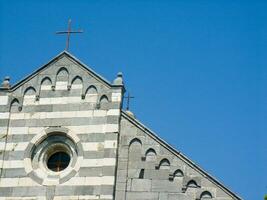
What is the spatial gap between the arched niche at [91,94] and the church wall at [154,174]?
1635mm

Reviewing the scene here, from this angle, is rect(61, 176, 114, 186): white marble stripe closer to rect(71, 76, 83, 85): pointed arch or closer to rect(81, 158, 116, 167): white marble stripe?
rect(81, 158, 116, 167): white marble stripe

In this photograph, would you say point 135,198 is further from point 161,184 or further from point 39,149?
point 39,149

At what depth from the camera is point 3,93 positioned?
29750 millimetres

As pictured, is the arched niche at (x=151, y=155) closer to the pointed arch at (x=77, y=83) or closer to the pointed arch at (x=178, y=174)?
the pointed arch at (x=178, y=174)

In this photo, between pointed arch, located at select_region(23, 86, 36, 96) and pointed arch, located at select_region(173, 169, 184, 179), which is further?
pointed arch, located at select_region(23, 86, 36, 96)

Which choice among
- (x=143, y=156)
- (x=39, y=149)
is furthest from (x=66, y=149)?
(x=143, y=156)

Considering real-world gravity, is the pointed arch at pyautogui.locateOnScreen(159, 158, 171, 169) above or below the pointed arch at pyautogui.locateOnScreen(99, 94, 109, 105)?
below

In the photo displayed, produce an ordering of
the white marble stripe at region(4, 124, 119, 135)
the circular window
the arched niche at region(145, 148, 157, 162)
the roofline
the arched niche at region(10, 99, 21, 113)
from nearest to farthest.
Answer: the roofline
the arched niche at region(145, 148, 157, 162)
the circular window
the white marble stripe at region(4, 124, 119, 135)
the arched niche at region(10, 99, 21, 113)

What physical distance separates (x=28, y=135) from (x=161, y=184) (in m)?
4.72

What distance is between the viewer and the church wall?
27.0m

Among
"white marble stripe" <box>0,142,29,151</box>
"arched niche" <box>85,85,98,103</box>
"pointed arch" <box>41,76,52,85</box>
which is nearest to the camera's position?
"white marble stripe" <box>0,142,29,151</box>

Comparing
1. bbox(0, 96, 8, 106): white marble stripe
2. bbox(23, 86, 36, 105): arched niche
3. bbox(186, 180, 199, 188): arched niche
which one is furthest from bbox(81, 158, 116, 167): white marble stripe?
bbox(0, 96, 8, 106): white marble stripe

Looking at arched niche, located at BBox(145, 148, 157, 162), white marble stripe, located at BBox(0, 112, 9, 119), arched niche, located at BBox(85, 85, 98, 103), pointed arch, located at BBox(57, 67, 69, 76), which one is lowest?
arched niche, located at BBox(145, 148, 157, 162)

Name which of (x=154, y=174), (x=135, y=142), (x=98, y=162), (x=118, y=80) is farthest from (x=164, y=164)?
(x=118, y=80)
